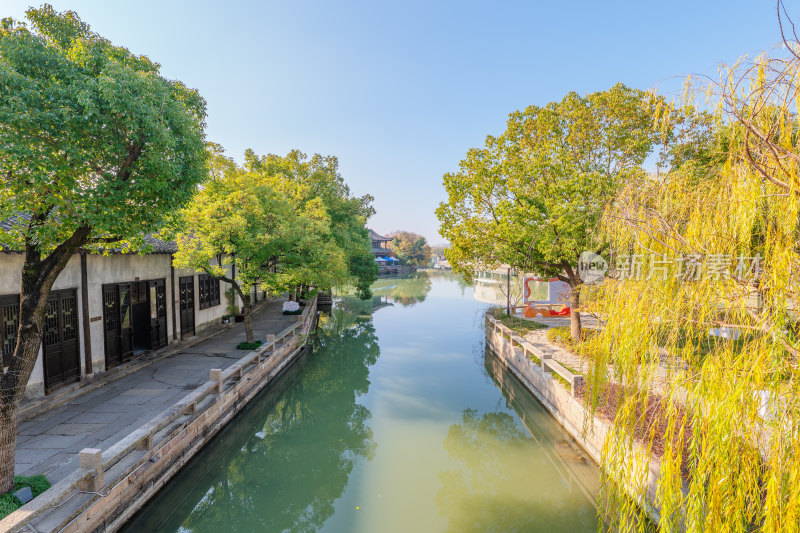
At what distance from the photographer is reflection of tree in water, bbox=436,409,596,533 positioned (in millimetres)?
5965

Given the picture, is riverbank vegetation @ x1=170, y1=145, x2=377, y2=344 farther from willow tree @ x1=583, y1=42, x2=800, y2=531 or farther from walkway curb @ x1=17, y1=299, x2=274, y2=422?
willow tree @ x1=583, y1=42, x2=800, y2=531

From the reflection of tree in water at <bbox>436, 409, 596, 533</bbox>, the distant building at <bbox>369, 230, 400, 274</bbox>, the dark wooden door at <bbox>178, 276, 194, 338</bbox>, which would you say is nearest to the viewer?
the reflection of tree in water at <bbox>436, 409, 596, 533</bbox>

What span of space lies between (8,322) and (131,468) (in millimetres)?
4070

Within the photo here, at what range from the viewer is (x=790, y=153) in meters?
2.51

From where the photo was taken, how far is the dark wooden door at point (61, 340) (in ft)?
26.0

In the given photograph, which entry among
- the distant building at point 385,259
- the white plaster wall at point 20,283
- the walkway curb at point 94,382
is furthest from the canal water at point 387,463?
the distant building at point 385,259

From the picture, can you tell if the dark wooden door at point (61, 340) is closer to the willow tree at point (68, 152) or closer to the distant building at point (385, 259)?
the willow tree at point (68, 152)

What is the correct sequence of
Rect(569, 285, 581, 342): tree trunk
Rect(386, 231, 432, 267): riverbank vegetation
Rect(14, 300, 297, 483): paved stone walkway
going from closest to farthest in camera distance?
Rect(14, 300, 297, 483): paved stone walkway → Rect(569, 285, 581, 342): tree trunk → Rect(386, 231, 432, 267): riverbank vegetation

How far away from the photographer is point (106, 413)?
24.4 feet

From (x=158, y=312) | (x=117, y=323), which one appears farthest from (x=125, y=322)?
(x=158, y=312)

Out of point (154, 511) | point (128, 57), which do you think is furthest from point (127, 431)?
point (128, 57)

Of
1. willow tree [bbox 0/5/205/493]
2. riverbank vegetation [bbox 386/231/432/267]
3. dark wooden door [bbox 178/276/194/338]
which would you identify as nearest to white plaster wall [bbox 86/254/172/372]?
dark wooden door [bbox 178/276/194/338]

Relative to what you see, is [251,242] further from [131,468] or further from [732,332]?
[732,332]

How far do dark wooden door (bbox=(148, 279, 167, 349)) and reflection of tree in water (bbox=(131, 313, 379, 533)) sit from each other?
13.6ft
